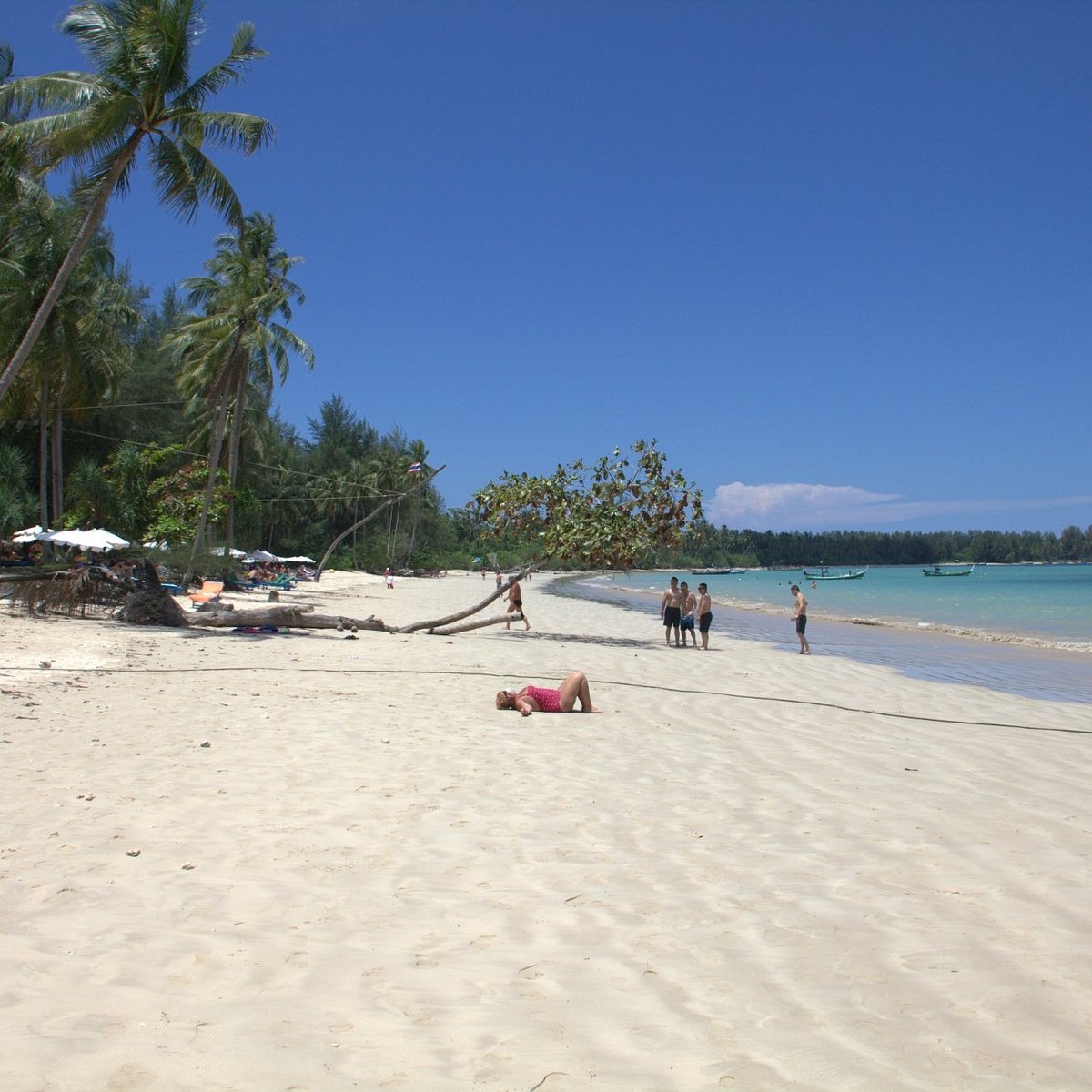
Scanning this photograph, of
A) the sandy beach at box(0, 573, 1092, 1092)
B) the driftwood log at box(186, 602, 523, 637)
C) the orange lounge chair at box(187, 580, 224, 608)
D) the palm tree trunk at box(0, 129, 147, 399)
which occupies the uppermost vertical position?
the palm tree trunk at box(0, 129, 147, 399)

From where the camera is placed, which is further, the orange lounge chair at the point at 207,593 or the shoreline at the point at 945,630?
the orange lounge chair at the point at 207,593

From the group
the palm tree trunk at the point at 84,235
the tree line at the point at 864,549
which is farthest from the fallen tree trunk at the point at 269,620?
the tree line at the point at 864,549

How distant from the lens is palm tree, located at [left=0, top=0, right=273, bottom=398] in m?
15.0

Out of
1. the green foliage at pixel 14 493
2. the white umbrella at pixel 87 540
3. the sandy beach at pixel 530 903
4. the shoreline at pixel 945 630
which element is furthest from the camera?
the green foliage at pixel 14 493

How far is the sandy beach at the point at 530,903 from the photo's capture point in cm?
279

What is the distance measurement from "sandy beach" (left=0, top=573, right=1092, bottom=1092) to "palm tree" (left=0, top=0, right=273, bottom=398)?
10.8 m

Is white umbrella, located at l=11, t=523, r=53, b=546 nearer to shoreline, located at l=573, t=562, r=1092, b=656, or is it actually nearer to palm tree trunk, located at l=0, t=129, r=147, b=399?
palm tree trunk, located at l=0, t=129, r=147, b=399

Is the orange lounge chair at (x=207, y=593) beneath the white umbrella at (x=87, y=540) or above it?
beneath

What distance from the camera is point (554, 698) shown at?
9.26m

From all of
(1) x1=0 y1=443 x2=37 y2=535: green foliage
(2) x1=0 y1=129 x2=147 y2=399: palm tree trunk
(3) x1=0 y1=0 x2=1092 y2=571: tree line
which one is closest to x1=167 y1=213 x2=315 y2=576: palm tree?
(3) x1=0 y1=0 x2=1092 y2=571: tree line

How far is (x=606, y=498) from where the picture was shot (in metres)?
19.2

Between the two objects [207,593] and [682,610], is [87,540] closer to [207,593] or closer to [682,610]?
[207,593]

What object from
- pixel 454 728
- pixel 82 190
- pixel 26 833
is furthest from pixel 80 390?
pixel 26 833

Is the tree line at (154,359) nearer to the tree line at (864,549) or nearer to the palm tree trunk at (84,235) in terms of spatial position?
the palm tree trunk at (84,235)
